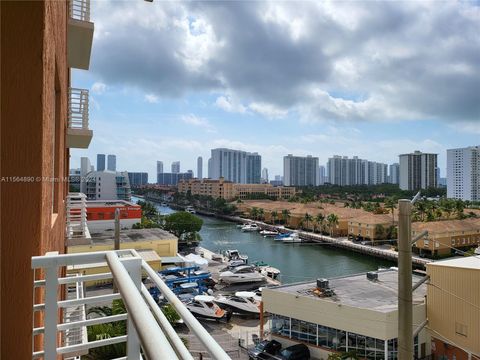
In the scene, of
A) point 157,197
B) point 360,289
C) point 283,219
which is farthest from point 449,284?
point 157,197

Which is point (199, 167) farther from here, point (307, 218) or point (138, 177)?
point (307, 218)

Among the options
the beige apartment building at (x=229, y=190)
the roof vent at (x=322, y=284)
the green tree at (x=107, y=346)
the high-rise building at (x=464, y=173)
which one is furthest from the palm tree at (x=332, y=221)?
the high-rise building at (x=464, y=173)

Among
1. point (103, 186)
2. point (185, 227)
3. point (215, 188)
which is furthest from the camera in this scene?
point (215, 188)

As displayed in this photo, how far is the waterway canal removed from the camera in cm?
2164

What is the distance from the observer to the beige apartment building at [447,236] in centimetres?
2454

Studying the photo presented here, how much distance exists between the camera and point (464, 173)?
6794 centimetres

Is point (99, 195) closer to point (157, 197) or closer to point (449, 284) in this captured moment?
point (157, 197)

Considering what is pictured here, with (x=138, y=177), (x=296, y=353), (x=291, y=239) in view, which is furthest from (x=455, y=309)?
(x=138, y=177)

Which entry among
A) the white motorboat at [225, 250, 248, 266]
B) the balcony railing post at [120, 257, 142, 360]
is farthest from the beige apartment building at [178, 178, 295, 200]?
the balcony railing post at [120, 257, 142, 360]

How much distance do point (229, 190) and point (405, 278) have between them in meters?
62.2

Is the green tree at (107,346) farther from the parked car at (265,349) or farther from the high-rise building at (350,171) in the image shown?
the high-rise building at (350,171)

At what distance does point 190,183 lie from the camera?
7444cm

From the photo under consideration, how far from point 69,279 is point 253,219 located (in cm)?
4582

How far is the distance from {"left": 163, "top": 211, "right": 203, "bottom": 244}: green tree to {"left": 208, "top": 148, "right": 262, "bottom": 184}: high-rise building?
78.6 meters
